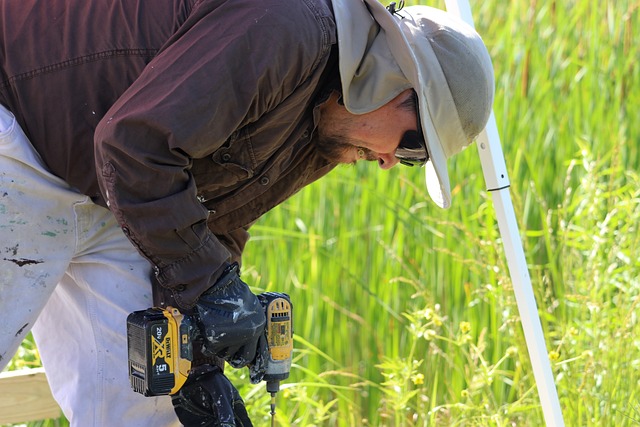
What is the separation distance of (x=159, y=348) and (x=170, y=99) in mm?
568

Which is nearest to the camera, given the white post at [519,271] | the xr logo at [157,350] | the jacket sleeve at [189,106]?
the jacket sleeve at [189,106]

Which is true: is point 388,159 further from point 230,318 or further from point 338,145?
point 230,318

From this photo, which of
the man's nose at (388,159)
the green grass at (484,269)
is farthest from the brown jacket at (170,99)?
the green grass at (484,269)

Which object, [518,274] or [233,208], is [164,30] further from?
[518,274]

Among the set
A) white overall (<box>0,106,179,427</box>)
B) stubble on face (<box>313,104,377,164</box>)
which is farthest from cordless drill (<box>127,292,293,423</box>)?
stubble on face (<box>313,104,377,164</box>)

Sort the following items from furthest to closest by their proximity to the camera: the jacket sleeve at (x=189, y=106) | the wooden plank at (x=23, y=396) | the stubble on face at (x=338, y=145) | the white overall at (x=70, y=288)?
the wooden plank at (x=23, y=396), the stubble on face at (x=338, y=145), the white overall at (x=70, y=288), the jacket sleeve at (x=189, y=106)

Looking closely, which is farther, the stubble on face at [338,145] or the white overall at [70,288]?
the stubble on face at [338,145]

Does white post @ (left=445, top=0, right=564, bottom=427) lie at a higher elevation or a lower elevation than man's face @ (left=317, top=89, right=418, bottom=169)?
lower

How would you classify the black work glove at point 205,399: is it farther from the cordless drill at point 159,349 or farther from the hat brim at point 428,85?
the hat brim at point 428,85

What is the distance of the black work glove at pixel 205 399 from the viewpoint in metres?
2.26

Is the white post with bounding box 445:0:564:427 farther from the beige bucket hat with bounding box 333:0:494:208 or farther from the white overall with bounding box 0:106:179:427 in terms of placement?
the white overall with bounding box 0:106:179:427

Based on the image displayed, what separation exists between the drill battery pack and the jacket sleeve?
139mm

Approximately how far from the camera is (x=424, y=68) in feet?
6.88

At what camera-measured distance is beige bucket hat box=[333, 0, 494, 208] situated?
2.03 metres
